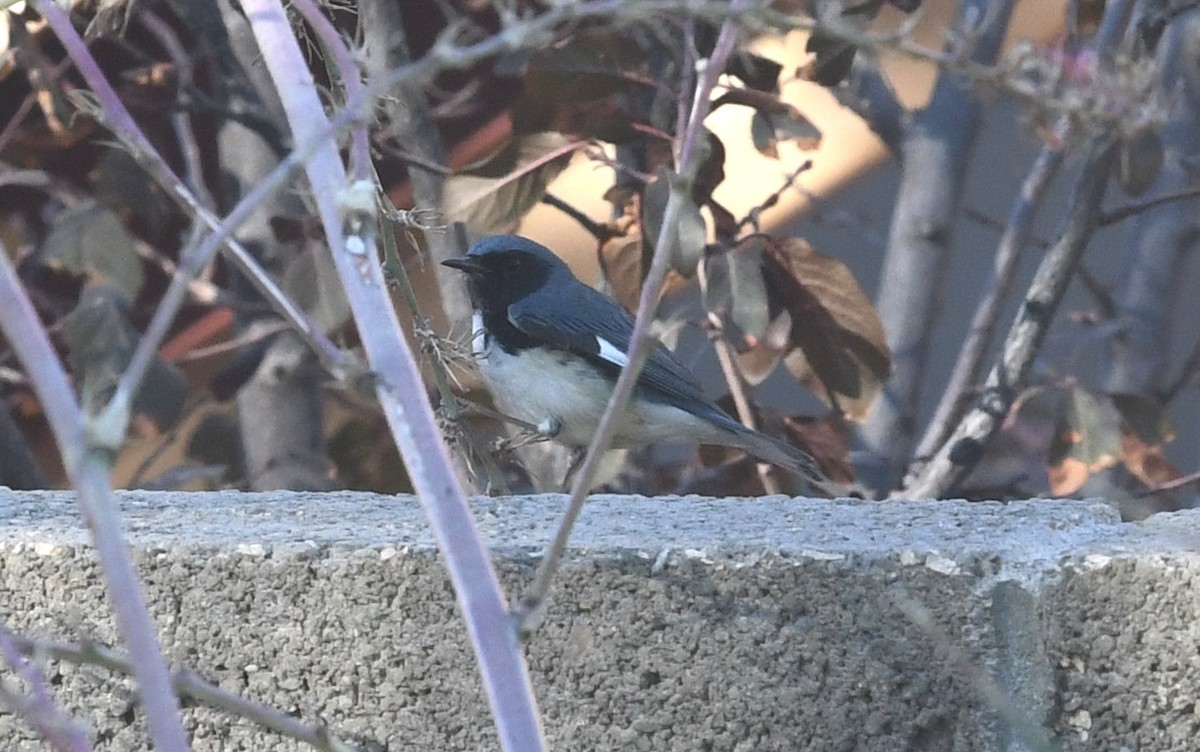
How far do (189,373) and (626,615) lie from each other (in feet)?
11.4

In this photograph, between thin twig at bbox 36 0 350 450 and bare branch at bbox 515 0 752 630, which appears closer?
thin twig at bbox 36 0 350 450

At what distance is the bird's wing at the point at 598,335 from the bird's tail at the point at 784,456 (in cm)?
35

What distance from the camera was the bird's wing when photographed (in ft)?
12.2

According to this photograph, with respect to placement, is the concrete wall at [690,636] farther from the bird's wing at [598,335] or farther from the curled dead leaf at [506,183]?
the bird's wing at [598,335]

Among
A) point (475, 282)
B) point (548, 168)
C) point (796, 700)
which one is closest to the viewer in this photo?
point (796, 700)

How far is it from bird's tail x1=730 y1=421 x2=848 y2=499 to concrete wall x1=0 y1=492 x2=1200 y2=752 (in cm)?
154

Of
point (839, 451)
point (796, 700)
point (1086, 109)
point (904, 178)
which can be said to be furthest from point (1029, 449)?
point (1086, 109)

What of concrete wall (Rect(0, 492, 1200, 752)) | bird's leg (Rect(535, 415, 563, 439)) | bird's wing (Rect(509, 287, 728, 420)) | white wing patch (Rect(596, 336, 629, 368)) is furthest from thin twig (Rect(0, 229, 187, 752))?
white wing patch (Rect(596, 336, 629, 368))

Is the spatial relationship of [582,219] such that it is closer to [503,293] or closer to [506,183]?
[506,183]

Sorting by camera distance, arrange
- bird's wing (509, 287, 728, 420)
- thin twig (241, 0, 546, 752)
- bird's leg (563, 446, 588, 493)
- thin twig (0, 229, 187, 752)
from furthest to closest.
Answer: bird's wing (509, 287, 728, 420), bird's leg (563, 446, 588, 493), thin twig (241, 0, 546, 752), thin twig (0, 229, 187, 752)

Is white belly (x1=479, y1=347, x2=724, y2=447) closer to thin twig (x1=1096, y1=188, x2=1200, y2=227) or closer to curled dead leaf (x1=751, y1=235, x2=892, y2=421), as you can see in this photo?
curled dead leaf (x1=751, y1=235, x2=892, y2=421)

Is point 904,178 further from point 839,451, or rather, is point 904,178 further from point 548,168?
point 548,168

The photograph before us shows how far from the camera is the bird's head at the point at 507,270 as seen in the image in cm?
382

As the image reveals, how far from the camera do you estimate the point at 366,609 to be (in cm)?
150
